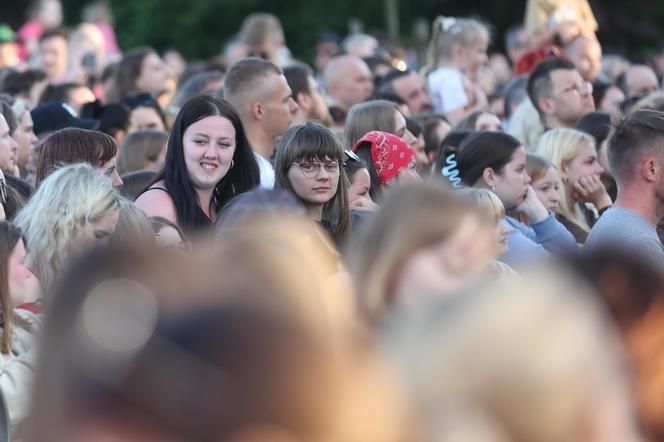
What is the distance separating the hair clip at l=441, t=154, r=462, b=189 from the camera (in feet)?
24.7

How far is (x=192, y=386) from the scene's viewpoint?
1.59 m

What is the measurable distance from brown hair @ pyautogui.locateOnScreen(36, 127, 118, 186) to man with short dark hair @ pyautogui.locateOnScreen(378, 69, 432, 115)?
13.8ft

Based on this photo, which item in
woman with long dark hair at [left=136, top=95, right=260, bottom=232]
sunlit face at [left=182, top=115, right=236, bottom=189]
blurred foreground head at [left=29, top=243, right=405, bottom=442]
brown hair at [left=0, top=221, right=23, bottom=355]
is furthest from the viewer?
sunlit face at [left=182, top=115, right=236, bottom=189]

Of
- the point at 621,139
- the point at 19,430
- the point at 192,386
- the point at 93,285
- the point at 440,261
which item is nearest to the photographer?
the point at 192,386

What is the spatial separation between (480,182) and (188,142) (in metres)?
1.96

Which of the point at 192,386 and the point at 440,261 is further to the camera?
the point at 440,261

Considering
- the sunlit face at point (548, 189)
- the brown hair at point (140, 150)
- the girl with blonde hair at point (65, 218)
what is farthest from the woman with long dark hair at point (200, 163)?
the sunlit face at point (548, 189)

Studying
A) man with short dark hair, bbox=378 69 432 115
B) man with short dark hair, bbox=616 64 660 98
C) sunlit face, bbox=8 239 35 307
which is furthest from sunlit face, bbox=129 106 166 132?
man with short dark hair, bbox=616 64 660 98

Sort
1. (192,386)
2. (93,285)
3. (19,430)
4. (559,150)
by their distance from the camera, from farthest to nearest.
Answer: (559,150) < (19,430) < (93,285) < (192,386)

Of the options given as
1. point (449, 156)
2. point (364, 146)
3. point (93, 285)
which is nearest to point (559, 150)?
point (449, 156)

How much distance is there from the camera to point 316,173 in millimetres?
6188

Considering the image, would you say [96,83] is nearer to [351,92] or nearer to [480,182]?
[351,92]

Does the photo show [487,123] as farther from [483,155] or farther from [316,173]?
[316,173]

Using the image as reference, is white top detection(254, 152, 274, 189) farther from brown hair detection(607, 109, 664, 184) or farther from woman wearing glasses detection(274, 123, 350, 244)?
brown hair detection(607, 109, 664, 184)
